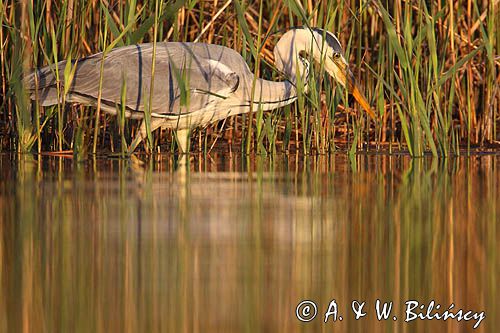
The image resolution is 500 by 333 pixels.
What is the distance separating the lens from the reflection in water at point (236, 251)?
2.03 metres

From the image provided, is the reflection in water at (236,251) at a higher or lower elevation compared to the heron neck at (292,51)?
lower

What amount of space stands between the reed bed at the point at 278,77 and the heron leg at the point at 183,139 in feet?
0.25

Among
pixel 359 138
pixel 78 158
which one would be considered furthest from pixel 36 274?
pixel 359 138

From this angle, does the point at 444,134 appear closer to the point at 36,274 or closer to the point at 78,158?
the point at 78,158

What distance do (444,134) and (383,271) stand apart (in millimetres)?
3386

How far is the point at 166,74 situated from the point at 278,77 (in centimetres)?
107

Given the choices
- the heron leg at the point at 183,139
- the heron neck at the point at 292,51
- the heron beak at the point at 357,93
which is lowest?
the heron leg at the point at 183,139

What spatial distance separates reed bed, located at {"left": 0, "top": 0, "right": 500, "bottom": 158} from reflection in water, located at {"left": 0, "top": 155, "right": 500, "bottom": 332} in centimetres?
129

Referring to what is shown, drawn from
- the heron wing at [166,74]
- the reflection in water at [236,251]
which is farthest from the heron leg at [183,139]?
the reflection in water at [236,251]

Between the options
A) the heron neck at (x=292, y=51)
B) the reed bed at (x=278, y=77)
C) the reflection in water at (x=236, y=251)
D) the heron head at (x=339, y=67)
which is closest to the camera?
the reflection in water at (x=236, y=251)

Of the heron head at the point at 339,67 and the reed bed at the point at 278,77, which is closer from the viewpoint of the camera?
the reed bed at the point at 278,77

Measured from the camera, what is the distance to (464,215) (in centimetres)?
330

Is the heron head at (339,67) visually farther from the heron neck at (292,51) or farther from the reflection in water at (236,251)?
the reflection in water at (236,251)

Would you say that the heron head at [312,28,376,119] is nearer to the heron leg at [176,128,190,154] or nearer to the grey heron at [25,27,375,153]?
the grey heron at [25,27,375,153]
